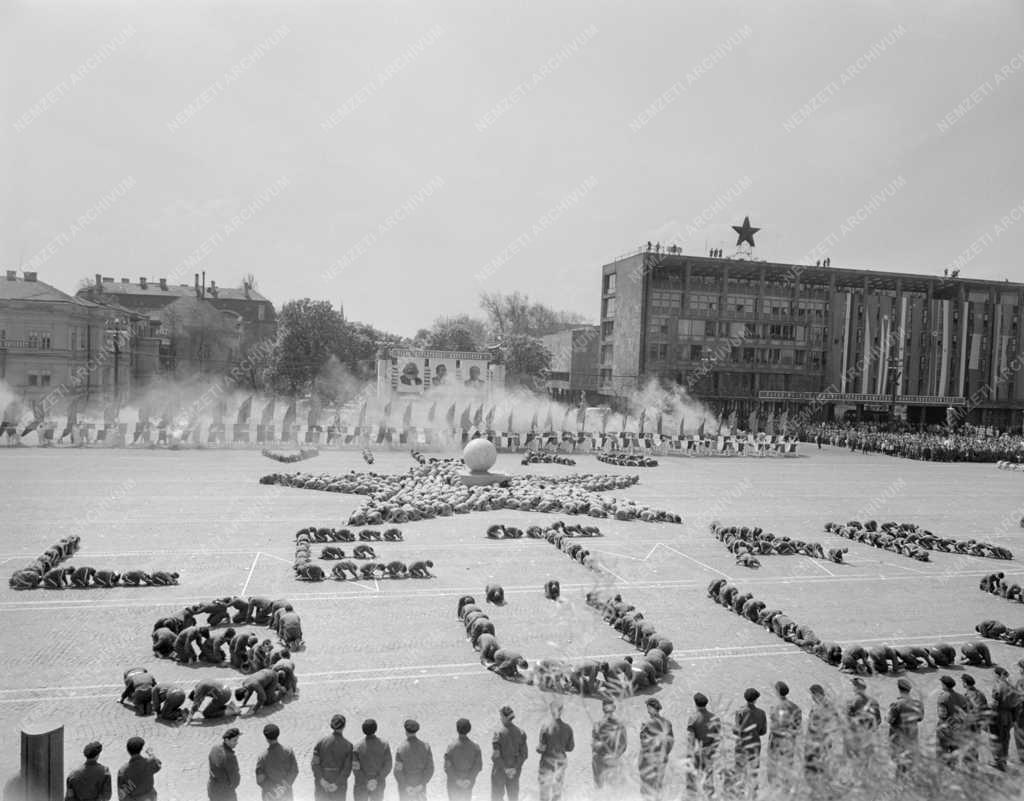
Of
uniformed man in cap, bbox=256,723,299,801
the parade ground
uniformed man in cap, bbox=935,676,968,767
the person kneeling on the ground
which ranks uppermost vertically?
uniformed man in cap, bbox=935,676,968,767

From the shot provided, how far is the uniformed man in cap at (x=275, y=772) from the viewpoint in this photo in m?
8.68

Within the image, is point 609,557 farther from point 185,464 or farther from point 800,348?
point 800,348

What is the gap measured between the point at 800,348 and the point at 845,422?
9034 mm

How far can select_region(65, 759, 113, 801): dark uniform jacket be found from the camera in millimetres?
8125

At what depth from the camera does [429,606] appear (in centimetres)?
1688

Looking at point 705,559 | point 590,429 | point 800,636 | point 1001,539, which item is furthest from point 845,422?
point 800,636

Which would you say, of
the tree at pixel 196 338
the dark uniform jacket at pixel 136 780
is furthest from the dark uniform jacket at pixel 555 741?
the tree at pixel 196 338

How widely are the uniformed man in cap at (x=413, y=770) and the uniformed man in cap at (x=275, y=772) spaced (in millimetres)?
1197

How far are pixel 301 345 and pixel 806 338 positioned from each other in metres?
52.2

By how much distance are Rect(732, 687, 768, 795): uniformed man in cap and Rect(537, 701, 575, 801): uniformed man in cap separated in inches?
76.3

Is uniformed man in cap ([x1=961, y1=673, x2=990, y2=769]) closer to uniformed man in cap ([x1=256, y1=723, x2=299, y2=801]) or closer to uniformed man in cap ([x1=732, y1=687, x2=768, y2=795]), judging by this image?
uniformed man in cap ([x1=732, y1=687, x2=768, y2=795])

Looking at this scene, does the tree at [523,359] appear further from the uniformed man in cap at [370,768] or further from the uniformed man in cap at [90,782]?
the uniformed man in cap at [90,782]

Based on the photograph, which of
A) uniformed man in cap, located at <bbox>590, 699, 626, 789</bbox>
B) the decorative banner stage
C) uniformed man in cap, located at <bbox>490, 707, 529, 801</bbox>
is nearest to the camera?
uniformed man in cap, located at <bbox>590, 699, 626, 789</bbox>

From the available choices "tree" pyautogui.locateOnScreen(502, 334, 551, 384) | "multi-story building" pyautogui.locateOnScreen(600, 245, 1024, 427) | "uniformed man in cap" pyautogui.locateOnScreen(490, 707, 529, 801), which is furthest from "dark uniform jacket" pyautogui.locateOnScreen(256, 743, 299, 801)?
"tree" pyautogui.locateOnScreen(502, 334, 551, 384)
